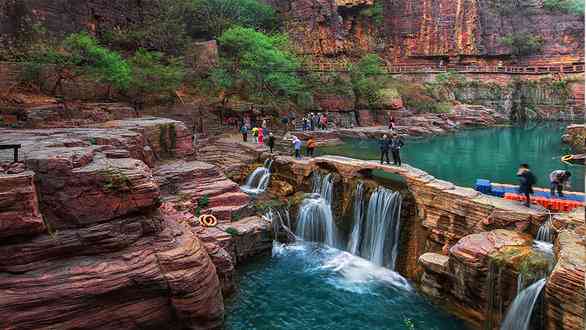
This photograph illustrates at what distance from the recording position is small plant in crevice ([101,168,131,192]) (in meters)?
9.65

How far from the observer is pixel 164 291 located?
381 inches

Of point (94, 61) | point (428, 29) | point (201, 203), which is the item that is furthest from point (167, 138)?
point (428, 29)

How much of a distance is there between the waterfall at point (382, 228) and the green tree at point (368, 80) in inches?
1049

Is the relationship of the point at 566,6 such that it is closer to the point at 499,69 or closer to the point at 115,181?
the point at 499,69

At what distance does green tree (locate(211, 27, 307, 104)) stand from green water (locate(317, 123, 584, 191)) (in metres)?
7.60

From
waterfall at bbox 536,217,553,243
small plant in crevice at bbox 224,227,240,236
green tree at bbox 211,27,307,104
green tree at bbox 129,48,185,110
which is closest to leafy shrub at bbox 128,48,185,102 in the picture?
green tree at bbox 129,48,185,110

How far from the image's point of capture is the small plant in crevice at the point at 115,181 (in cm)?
965

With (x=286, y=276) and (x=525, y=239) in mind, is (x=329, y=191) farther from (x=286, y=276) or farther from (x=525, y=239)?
(x=525, y=239)

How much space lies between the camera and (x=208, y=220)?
15062 mm

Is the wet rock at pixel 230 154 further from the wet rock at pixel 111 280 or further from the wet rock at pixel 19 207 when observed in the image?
the wet rock at pixel 19 207

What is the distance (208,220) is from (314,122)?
20.1m

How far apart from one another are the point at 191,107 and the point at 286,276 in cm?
1877

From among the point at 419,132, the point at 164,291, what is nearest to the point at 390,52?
the point at 419,132

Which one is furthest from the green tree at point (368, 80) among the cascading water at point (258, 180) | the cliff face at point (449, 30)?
the cascading water at point (258, 180)
